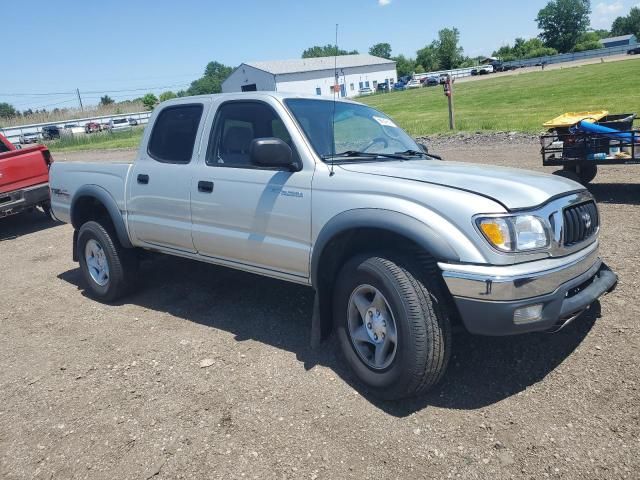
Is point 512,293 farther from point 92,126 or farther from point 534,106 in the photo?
point 92,126

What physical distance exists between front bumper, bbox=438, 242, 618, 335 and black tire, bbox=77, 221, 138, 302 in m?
3.62

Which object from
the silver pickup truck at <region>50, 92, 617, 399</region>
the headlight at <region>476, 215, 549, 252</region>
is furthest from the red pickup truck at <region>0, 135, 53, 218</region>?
the headlight at <region>476, 215, 549, 252</region>

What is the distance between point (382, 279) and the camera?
3.29 m

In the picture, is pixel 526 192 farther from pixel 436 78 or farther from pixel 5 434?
pixel 436 78

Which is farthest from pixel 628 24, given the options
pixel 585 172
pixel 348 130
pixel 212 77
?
pixel 348 130

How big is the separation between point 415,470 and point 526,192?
1698 millimetres

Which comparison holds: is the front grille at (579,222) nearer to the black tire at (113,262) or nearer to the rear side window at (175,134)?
the rear side window at (175,134)

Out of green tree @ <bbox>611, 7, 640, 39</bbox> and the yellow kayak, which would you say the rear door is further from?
green tree @ <bbox>611, 7, 640, 39</bbox>

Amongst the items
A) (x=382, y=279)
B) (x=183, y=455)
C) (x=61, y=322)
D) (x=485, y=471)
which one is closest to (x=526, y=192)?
(x=382, y=279)

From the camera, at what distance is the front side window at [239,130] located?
4.29m

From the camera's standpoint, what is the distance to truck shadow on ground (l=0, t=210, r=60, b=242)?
1031 cm

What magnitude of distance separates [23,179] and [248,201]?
7315 millimetres

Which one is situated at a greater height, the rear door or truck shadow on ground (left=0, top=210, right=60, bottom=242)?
the rear door

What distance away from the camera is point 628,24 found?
5123 inches
